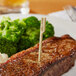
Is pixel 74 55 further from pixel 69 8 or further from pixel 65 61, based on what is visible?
pixel 69 8

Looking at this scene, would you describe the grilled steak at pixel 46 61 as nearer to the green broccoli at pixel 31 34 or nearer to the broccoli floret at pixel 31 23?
the green broccoli at pixel 31 34

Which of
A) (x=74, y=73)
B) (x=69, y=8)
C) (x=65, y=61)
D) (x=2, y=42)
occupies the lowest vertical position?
(x=74, y=73)

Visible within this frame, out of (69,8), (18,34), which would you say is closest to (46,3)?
(69,8)

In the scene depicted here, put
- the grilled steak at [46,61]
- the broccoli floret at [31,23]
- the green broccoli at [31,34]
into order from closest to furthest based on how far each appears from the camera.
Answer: the grilled steak at [46,61]
the green broccoli at [31,34]
the broccoli floret at [31,23]

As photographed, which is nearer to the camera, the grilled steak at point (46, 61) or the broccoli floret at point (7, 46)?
the grilled steak at point (46, 61)

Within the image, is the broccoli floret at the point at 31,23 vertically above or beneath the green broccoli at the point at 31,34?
above

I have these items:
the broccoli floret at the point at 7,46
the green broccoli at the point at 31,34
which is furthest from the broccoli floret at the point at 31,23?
the broccoli floret at the point at 7,46

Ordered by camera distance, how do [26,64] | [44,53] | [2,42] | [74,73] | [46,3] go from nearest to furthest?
1. [26,64]
2. [44,53]
3. [74,73]
4. [2,42]
5. [46,3]

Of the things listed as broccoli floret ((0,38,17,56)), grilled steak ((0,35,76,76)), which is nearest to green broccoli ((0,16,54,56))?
broccoli floret ((0,38,17,56))

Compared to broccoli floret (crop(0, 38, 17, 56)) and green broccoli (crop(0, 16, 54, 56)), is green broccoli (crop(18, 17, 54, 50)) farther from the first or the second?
broccoli floret (crop(0, 38, 17, 56))
